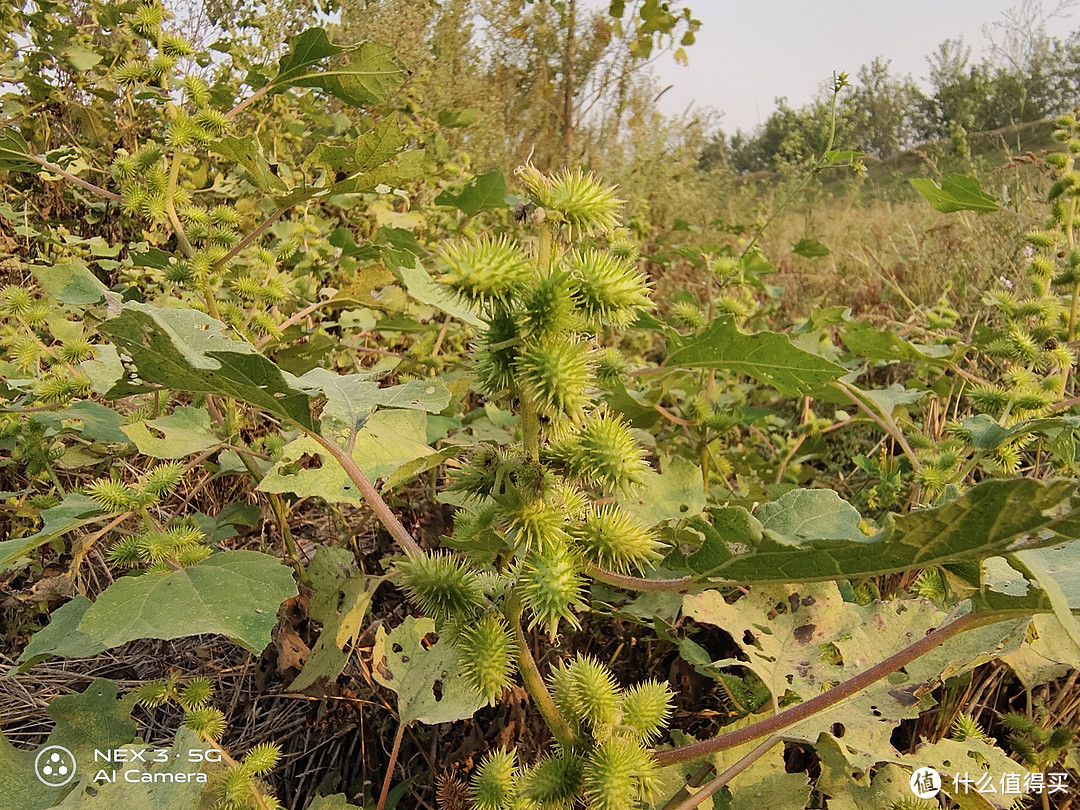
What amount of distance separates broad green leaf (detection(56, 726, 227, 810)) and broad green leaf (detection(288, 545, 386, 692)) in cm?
21

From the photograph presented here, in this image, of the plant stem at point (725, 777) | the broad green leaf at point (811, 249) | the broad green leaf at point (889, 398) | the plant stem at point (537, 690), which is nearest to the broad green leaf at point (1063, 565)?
the plant stem at point (725, 777)

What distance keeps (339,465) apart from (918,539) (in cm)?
76

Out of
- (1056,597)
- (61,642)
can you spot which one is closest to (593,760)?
(1056,597)

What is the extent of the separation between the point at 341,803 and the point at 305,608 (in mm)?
494

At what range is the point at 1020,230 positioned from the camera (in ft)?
11.3

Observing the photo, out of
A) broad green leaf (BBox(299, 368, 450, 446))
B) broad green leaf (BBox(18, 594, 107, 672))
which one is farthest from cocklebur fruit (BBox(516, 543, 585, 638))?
broad green leaf (BBox(18, 594, 107, 672))

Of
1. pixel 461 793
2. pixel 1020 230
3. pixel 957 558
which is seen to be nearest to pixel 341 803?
pixel 461 793

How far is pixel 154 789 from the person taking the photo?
0.97 m

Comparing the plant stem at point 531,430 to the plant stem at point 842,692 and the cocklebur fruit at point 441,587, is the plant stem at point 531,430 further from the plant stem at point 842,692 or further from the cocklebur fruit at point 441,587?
the plant stem at point 842,692

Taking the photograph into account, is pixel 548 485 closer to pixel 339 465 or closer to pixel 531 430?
pixel 531 430

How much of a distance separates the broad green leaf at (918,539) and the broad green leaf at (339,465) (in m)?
0.45

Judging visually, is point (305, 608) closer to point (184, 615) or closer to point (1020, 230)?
point (184, 615)

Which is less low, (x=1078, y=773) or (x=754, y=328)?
(x=754, y=328)

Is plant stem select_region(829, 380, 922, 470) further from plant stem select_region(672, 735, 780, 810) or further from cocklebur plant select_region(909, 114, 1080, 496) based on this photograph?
plant stem select_region(672, 735, 780, 810)
